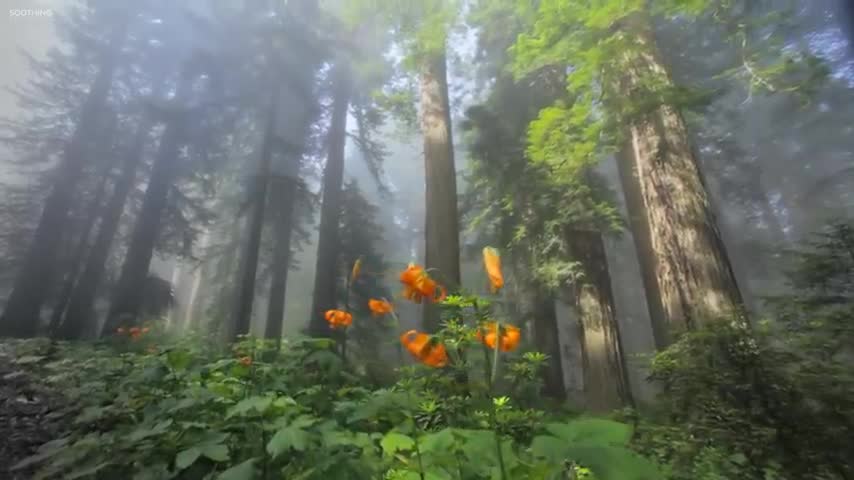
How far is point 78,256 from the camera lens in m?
5.61

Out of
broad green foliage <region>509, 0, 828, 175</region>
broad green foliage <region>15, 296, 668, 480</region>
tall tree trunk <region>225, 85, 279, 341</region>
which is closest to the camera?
broad green foliage <region>15, 296, 668, 480</region>

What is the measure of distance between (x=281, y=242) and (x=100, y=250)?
3.58 meters

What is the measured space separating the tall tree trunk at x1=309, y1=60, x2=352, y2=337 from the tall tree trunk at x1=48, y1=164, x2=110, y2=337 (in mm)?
3651

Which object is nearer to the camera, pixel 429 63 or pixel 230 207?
pixel 429 63

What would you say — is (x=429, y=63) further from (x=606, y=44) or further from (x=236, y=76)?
(x=236, y=76)

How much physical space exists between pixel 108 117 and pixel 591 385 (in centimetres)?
877

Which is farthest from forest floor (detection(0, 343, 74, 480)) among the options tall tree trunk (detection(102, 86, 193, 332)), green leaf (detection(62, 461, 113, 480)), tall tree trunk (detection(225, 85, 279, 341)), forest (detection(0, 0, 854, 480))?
tall tree trunk (detection(225, 85, 279, 341))

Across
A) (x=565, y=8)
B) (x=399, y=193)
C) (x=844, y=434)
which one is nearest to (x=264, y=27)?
(x=565, y=8)

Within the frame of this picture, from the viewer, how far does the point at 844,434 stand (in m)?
1.61

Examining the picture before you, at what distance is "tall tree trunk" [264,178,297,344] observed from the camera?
844cm

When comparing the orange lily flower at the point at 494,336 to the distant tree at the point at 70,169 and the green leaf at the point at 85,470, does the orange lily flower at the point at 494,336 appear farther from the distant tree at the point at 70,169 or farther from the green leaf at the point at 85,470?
the distant tree at the point at 70,169

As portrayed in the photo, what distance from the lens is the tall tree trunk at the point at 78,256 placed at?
17.4 ft

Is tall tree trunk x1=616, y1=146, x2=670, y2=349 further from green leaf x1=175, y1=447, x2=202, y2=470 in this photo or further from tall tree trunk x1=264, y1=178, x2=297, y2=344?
tall tree trunk x1=264, y1=178, x2=297, y2=344

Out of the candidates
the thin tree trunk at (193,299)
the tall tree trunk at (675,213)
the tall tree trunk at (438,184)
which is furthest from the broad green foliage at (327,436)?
the thin tree trunk at (193,299)
